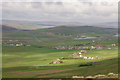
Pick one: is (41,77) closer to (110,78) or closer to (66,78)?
(66,78)

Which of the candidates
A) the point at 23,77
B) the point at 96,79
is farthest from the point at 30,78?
the point at 96,79

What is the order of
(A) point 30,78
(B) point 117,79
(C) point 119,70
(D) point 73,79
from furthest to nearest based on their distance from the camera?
(C) point 119,70, (A) point 30,78, (D) point 73,79, (B) point 117,79

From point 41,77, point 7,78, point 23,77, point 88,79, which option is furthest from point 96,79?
point 7,78

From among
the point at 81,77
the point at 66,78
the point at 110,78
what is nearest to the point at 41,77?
the point at 66,78

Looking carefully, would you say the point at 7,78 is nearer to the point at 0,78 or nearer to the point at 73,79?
the point at 0,78

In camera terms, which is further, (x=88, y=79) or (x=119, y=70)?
(x=119, y=70)

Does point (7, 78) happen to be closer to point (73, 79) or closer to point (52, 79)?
point (52, 79)

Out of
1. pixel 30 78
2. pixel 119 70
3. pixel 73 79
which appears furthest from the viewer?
pixel 119 70

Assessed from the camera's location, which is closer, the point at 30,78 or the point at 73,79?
the point at 73,79

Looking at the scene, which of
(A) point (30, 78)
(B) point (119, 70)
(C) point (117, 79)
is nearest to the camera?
(C) point (117, 79)
